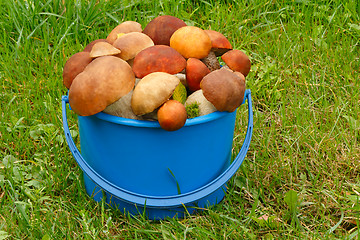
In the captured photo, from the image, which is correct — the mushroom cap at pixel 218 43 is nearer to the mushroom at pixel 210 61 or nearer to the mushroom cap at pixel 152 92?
the mushroom at pixel 210 61

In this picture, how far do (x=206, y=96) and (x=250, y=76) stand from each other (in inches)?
45.3

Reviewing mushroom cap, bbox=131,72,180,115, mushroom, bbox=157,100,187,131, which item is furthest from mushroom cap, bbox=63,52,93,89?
mushroom, bbox=157,100,187,131

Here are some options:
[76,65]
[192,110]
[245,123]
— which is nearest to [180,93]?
[192,110]

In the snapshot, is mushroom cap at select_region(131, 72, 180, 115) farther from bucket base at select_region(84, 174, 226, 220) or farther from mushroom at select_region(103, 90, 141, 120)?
bucket base at select_region(84, 174, 226, 220)

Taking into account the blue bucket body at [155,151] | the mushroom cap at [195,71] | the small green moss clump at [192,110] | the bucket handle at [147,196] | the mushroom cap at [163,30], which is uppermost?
the mushroom cap at [163,30]

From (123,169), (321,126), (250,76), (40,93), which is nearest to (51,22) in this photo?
(40,93)

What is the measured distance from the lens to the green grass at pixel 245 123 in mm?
1880

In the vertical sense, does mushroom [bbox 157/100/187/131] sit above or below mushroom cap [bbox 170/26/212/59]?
below

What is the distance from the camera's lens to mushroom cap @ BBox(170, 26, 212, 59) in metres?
1.82

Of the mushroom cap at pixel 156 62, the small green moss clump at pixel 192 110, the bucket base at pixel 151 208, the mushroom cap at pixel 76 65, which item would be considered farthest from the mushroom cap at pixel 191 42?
the bucket base at pixel 151 208

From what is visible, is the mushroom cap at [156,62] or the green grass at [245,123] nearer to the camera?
the mushroom cap at [156,62]

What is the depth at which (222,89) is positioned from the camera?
1675 mm

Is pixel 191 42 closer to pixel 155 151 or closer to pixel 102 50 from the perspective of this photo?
pixel 102 50

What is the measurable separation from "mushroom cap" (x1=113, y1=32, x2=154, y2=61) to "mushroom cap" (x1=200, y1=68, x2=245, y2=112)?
30cm
